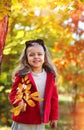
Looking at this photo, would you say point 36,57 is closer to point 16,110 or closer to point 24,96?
point 24,96

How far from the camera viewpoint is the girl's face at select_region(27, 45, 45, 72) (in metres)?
3.79

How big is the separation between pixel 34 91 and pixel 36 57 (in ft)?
1.02

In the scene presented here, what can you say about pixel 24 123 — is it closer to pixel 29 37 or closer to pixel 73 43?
pixel 29 37

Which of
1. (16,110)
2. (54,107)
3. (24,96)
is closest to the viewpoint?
(16,110)

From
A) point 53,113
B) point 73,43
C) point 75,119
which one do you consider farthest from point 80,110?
point 53,113

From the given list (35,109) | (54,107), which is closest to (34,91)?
(35,109)

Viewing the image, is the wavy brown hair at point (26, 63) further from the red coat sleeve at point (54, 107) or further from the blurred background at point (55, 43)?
the blurred background at point (55, 43)

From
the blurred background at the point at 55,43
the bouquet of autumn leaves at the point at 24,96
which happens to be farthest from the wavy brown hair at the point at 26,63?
the blurred background at the point at 55,43

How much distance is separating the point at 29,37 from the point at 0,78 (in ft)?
2.82

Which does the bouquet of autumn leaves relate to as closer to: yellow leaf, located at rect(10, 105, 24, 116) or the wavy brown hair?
yellow leaf, located at rect(10, 105, 24, 116)

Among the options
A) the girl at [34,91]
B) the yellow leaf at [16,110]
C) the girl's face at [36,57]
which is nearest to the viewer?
the yellow leaf at [16,110]

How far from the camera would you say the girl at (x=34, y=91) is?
369 cm

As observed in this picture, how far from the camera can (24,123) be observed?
372cm

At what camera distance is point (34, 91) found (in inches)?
147
